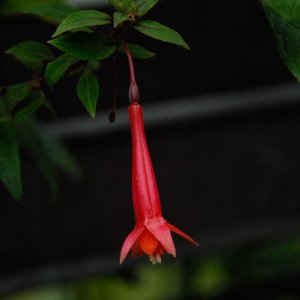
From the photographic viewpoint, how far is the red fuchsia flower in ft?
2.35

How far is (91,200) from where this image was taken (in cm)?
173

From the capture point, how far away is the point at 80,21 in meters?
0.64

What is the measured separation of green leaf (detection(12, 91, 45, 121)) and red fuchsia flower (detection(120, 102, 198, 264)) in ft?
0.36

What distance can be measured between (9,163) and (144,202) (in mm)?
165

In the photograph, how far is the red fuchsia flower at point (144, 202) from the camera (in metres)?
0.72

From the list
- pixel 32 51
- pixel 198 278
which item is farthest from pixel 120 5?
pixel 198 278

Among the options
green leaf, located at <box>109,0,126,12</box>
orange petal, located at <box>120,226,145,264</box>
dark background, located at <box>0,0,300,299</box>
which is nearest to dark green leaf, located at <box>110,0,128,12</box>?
green leaf, located at <box>109,0,126,12</box>

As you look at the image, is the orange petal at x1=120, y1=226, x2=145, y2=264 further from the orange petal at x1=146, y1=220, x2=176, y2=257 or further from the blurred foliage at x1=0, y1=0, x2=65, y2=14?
the blurred foliage at x1=0, y1=0, x2=65, y2=14

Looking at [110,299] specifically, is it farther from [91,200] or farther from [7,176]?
[7,176]

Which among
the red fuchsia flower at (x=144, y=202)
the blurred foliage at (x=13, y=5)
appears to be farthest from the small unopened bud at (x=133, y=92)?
the blurred foliage at (x=13, y=5)

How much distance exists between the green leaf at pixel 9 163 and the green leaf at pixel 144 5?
0.22 meters

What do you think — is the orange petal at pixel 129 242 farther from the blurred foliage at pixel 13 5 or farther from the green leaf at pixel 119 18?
the blurred foliage at pixel 13 5

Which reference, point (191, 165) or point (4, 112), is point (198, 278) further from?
point (4, 112)

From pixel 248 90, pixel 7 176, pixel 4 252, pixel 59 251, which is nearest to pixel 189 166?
pixel 248 90
